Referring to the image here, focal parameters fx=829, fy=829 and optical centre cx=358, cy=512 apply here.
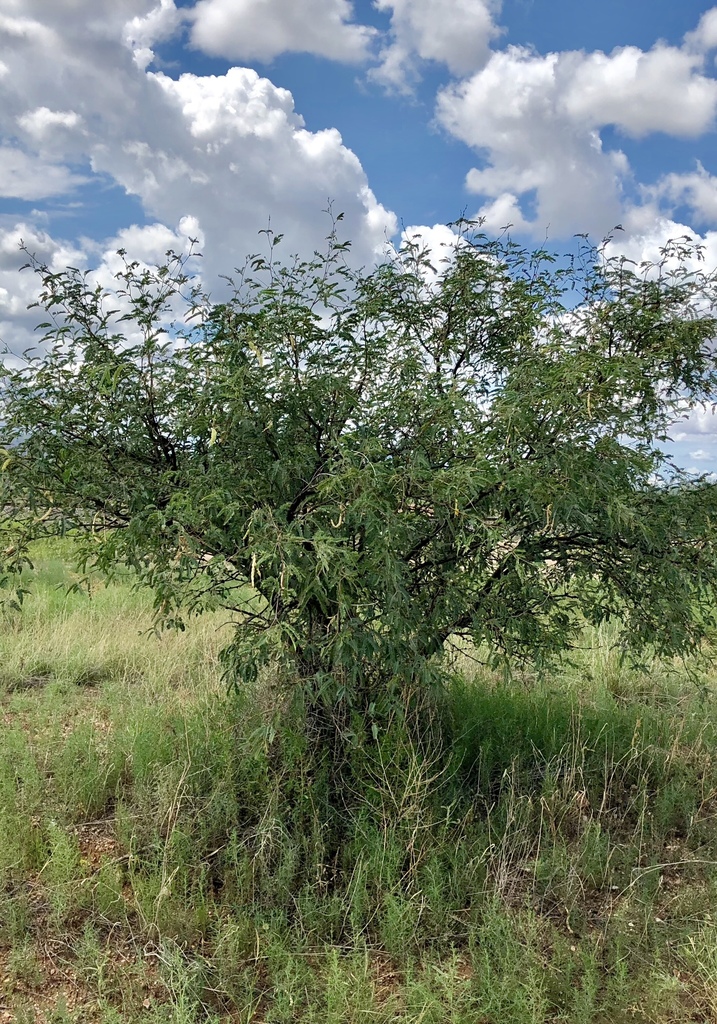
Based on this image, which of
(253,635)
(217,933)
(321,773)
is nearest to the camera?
(217,933)

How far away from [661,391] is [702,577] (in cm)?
121

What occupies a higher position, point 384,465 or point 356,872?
point 384,465

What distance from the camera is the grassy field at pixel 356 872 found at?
155 inches

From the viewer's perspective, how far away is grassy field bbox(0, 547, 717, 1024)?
13.0 feet

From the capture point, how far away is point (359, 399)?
4512 mm

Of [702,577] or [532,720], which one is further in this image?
[532,720]

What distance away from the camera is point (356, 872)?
443 centimetres

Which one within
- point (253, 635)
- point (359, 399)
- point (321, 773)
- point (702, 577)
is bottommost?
point (321, 773)

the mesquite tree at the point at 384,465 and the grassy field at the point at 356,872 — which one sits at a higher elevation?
the mesquite tree at the point at 384,465

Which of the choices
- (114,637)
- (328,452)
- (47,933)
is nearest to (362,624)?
(328,452)

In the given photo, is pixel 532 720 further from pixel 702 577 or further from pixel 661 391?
pixel 661 391

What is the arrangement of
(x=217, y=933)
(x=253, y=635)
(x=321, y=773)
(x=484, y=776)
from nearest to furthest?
(x=217, y=933), (x=253, y=635), (x=321, y=773), (x=484, y=776)

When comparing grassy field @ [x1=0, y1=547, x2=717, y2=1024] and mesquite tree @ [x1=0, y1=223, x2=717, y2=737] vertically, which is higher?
mesquite tree @ [x1=0, y1=223, x2=717, y2=737]

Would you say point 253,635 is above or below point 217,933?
above
